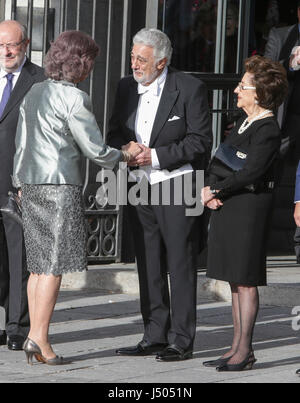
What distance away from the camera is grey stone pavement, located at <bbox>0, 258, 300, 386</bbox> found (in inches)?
264

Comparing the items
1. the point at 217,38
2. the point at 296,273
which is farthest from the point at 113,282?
the point at 217,38

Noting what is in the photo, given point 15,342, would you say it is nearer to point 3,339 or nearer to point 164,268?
point 3,339

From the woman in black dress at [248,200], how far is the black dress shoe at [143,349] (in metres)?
0.50

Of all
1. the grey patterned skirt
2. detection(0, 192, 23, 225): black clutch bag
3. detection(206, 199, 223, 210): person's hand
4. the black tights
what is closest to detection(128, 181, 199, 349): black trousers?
detection(206, 199, 223, 210): person's hand

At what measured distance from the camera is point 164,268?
7.48 meters

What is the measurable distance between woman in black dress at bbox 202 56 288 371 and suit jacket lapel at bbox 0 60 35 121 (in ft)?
4.50

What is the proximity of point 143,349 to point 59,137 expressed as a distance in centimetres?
139

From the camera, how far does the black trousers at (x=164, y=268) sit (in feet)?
23.8

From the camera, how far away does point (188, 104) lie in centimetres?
725

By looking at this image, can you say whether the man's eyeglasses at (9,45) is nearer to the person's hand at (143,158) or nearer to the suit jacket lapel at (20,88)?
the suit jacket lapel at (20,88)

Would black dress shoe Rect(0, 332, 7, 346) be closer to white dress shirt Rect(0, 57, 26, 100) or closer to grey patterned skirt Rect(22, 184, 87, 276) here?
grey patterned skirt Rect(22, 184, 87, 276)

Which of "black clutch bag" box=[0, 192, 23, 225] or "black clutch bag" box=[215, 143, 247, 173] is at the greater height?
"black clutch bag" box=[215, 143, 247, 173]

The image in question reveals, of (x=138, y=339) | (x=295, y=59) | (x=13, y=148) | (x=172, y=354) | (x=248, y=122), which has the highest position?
(x=295, y=59)

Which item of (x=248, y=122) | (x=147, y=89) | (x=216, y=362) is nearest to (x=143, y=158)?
(x=147, y=89)
